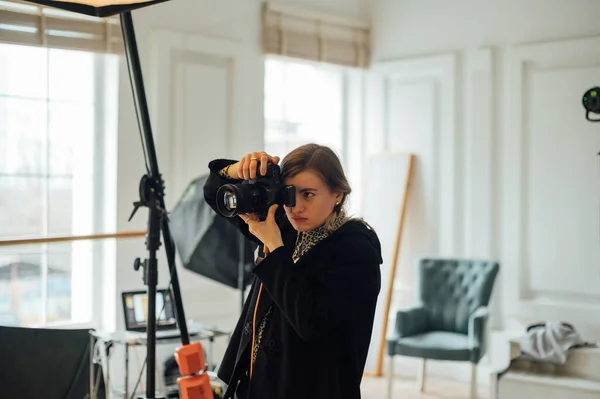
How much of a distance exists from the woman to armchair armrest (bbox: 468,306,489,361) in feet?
8.15

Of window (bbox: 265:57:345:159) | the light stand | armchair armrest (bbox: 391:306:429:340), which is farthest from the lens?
window (bbox: 265:57:345:159)

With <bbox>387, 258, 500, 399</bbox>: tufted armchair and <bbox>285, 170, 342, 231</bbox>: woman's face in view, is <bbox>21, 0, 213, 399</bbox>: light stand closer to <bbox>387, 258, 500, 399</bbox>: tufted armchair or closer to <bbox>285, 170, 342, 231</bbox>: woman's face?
<bbox>285, 170, 342, 231</bbox>: woman's face

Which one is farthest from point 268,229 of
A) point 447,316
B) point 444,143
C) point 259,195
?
point 444,143

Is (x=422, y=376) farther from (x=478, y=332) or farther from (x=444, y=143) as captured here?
(x=444, y=143)

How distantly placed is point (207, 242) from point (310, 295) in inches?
74.9

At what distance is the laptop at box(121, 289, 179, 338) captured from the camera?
3.23m

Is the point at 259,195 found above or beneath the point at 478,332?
above

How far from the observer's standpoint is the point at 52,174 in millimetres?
3600

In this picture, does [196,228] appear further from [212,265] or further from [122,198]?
[122,198]

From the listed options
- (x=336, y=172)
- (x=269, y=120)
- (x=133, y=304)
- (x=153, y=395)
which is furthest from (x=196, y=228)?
(x=336, y=172)

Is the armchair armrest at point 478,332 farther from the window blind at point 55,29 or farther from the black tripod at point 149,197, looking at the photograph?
the window blind at point 55,29

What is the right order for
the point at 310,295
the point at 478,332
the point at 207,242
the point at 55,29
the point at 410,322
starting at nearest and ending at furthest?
1. the point at 310,295
2. the point at 207,242
3. the point at 55,29
4. the point at 478,332
5. the point at 410,322

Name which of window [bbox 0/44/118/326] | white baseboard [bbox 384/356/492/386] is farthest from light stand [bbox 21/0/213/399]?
white baseboard [bbox 384/356/492/386]

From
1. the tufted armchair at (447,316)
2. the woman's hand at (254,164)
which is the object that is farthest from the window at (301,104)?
the woman's hand at (254,164)
